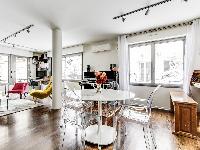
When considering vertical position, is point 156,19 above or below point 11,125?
above

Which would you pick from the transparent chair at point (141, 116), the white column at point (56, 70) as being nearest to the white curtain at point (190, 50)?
the transparent chair at point (141, 116)

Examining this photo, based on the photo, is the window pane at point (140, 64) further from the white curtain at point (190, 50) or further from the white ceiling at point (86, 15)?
the white curtain at point (190, 50)

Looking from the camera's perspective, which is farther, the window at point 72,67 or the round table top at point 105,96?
the window at point 72,67

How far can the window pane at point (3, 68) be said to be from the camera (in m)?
8.03

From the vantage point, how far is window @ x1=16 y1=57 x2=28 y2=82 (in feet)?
28.6

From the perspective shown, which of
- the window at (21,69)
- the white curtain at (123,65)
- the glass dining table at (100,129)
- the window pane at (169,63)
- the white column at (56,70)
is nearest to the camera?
the glass dining table at (100,129)

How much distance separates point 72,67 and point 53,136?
225 inches

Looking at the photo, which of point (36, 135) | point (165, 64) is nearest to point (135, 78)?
point (165, 64)

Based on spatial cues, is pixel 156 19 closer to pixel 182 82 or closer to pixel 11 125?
pixel 182 82

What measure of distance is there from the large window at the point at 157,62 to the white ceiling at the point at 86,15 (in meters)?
0.82

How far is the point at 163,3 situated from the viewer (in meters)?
3.22

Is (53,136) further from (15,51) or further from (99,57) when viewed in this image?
(15,51)

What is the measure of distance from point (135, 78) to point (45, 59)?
6.14m

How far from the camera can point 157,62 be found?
5211 mm
